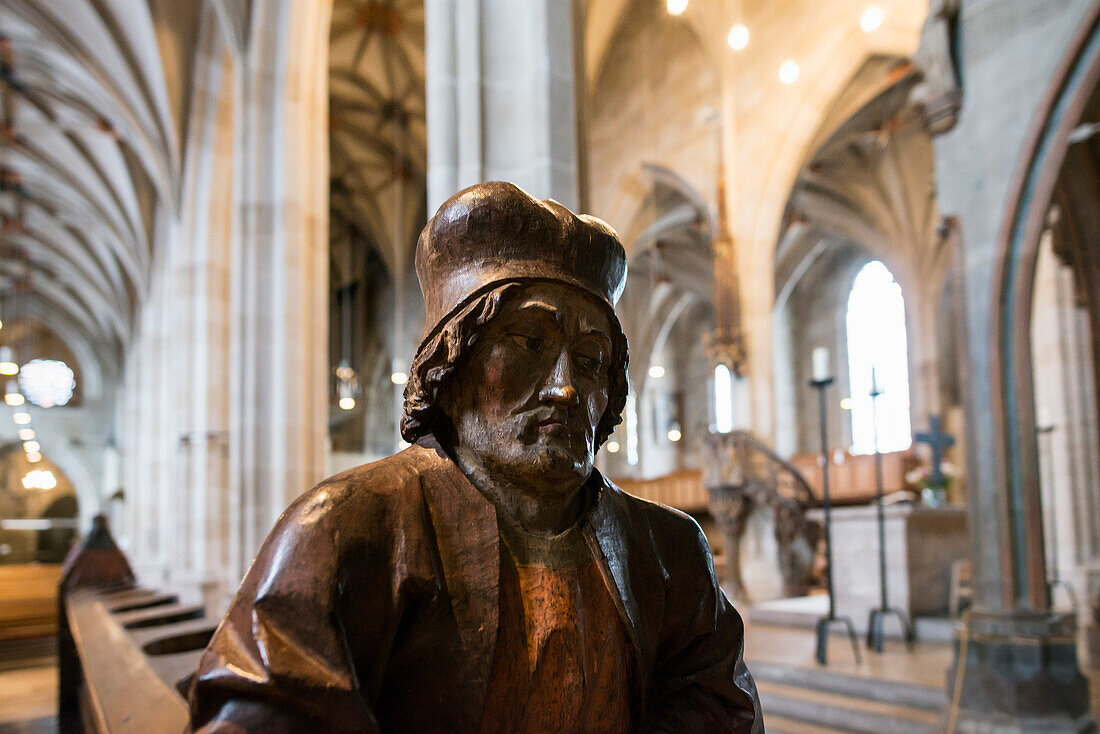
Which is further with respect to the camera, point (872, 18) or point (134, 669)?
point (872, 18)

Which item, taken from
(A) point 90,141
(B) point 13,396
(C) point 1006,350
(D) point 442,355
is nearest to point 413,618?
(D) point 442,355

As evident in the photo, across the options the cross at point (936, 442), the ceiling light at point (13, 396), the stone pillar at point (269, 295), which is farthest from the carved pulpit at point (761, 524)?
the ceiling light at point (13, 396)

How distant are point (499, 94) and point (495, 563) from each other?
3247mm

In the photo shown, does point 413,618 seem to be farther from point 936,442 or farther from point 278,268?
point 936,442

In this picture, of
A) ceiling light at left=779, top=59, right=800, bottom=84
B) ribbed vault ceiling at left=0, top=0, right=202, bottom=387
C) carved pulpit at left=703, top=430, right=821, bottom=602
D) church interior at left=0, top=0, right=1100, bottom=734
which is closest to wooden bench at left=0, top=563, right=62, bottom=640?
church interior at left=0, top=0, right=1100, bottom=734

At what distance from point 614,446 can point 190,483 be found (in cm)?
1439

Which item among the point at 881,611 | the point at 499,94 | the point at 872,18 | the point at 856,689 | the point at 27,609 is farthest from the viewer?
the point at 27,609

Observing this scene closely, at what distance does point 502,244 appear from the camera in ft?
4.41

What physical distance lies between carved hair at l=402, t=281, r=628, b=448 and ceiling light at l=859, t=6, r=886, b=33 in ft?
44.1

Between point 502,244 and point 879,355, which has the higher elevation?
point 879,355

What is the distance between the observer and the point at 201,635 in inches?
201

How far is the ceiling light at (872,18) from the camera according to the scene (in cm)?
1296

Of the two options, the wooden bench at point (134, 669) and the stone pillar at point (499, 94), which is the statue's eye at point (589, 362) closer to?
the wooden bench at point (134, 669)

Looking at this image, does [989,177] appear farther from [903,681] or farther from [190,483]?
[190,483]
